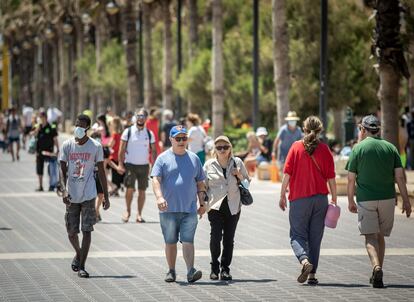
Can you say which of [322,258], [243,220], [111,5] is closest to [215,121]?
[111,5]

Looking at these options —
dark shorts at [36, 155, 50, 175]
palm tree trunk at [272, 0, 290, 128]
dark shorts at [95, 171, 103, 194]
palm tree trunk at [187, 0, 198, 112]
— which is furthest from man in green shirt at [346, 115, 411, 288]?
palm tree trunk at [187, 0, 198, 112]

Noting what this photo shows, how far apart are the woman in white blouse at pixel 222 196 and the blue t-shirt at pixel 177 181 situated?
14.9 inches

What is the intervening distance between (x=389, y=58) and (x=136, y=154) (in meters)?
6.06

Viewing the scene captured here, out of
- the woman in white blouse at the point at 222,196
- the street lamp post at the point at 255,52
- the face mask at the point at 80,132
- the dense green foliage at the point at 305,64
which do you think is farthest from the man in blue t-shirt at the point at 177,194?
the dense green foliage at the point at 305,64

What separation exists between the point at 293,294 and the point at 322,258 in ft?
10.1

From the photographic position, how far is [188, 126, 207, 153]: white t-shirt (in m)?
26.5

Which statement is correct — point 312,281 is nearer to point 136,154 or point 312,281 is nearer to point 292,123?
point 136,154

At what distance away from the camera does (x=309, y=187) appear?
13.3 meters

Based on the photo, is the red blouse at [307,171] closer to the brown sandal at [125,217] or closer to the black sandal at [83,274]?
the black sandal at [83,274]

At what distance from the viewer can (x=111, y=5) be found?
4303 cm

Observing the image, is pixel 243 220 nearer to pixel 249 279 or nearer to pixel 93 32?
pixel 249 279

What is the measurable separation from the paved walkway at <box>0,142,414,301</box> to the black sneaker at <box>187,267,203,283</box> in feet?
0.38

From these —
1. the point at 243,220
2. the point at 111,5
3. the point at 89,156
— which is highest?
the point at 111,5

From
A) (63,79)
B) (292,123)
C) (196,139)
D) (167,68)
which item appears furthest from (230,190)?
(63,79)
